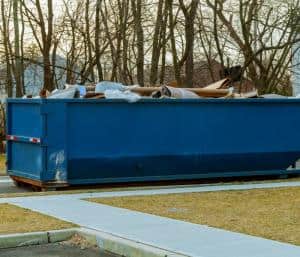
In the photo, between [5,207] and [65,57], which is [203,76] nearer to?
[65,57]

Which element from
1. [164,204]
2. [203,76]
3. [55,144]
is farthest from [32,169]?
[203,76]

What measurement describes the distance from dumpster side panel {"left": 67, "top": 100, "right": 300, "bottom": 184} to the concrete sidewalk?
1.61m

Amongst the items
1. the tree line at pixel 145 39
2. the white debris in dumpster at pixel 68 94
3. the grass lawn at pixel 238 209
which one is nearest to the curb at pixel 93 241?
the grass lawn at pixel 238 209

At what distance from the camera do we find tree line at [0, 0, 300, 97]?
80.0 feet

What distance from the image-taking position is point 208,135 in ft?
48.0

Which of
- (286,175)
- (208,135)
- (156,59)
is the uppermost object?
(156,59)

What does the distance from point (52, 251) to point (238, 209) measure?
3.61 meters

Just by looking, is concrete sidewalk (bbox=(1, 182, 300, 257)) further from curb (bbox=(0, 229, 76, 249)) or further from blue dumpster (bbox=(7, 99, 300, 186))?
blue dumpster (bbox=(7, 99, 300, 186))

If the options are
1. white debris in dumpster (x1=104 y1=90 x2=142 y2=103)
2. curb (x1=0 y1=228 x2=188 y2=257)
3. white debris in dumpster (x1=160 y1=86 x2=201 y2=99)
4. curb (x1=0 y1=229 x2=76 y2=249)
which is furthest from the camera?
white debris in dumpster (x1=160 y1=86 x2=201 y2=99)

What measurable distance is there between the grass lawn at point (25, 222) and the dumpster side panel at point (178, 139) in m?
3.05

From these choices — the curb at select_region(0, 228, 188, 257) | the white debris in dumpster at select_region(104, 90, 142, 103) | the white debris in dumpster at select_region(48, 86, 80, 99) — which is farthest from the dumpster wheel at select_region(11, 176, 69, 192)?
the curb at select_region(0, 228, 188, 257)

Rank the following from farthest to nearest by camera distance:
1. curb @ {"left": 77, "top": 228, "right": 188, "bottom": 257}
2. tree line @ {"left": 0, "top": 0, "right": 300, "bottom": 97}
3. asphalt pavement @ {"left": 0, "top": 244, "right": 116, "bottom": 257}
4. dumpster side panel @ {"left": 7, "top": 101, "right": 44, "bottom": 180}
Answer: tree line @ {"left": 0, "top": 0, "right": 300, "bottom": 97}
dumpster side panel @ {"left": 7, "top": 101, "right": 44, "bottom": 180}
asphalt pavement @ {"left": 0, "top": 244, "right": 116, "bottom": 257}
curb @ {"left": 77, "top": 228, "right": 188, "bottom": 257}

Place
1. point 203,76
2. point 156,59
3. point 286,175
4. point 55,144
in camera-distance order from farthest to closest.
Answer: point 203,76, point 156,59, point 286,175, point 55,144

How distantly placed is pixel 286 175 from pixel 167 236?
797cm
